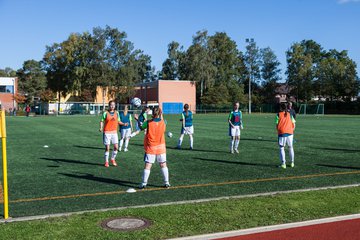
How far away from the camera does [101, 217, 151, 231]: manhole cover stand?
5805 millimetres


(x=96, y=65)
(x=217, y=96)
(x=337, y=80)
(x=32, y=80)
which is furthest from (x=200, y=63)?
(x=32, y=80)

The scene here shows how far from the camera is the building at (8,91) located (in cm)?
8506

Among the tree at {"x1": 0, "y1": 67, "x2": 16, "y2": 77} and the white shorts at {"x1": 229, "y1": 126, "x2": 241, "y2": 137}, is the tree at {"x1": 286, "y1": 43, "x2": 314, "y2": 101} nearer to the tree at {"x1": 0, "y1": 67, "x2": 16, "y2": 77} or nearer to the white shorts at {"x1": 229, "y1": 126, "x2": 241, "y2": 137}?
the white shorts at {"x1": 229, "y1": 126, "x2": 241, "y2": 137}

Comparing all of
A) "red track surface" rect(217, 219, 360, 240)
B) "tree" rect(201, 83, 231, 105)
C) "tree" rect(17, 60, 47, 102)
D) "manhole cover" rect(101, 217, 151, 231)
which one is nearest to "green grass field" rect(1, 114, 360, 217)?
"manhole cover" rect(101, 217, 151, 231)

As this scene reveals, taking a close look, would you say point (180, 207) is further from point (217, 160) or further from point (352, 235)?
point (217, 160)

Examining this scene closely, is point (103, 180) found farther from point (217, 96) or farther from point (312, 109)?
point (217, 96)

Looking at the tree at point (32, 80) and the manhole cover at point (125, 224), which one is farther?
the tree at point (32, 80)

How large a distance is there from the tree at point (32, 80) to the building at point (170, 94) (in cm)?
2975

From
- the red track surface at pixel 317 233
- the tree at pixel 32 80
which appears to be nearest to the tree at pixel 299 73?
the tree at pixel 32 80

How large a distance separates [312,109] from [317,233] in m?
73.3

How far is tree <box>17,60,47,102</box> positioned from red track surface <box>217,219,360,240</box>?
94013 millimetres

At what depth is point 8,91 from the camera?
284 ft

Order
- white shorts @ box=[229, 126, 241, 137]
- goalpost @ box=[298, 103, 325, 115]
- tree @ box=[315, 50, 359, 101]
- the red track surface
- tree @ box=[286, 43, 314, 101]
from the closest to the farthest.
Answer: the red track surface → white shorts @ box=[229, 126, 241, 137] → goalpost @ box=[298, 103, 325, 115] → tree @ box=[315, 50, 359, 101] → tree @ box=[286, 43, 314, 101]

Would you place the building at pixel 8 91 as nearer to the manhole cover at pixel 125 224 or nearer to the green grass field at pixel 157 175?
the green grass field at pixel 157 175
